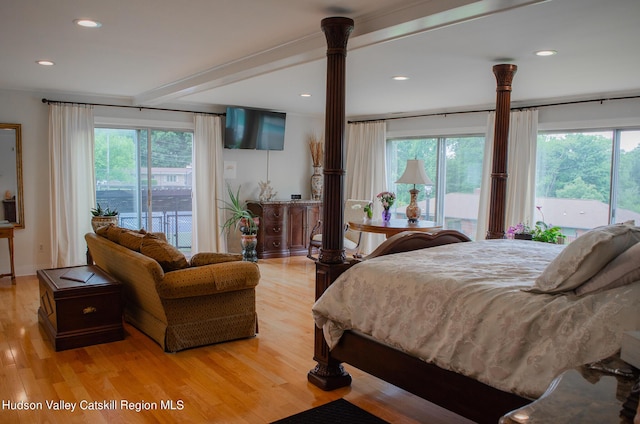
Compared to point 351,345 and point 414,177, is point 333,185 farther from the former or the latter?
point 414,177

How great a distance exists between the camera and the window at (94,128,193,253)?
717cm

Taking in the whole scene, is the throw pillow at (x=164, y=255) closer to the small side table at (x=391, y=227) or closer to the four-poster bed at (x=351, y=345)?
the four-poster bed at (x=351, y=345)

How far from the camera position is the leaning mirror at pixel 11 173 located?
625 centimetres

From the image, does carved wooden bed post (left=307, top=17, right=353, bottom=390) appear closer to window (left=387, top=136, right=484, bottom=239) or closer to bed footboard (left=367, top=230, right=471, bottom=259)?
bed footboard (left=367, top=230, right=471, bottom=259)

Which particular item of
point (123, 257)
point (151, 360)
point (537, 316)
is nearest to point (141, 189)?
point (123, 257)

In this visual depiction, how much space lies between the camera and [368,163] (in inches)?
333

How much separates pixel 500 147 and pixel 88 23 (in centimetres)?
333

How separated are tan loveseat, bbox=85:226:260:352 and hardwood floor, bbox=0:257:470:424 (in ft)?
0.39

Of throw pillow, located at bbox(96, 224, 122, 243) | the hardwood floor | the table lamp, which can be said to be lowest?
the hardwood floor

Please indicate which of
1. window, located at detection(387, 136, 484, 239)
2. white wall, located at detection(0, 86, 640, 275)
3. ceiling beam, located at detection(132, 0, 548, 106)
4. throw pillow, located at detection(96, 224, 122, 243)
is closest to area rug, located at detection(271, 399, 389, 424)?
ceiling beam, located at detection(132, 0, 548, 106)

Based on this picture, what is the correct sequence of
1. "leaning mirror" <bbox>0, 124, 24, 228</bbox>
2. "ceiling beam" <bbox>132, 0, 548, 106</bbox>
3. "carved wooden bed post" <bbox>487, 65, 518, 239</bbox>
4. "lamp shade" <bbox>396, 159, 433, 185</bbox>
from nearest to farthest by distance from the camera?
1. "ceiling beam" <bbox>132, 0, 548, 106</bbox>
2. "carved wooden bed post" <bbox>487, 65, 518, 239</bbox>
3. "lamp shade" <bbox>396, 159, 433, 185</bbox>
4. "leaning mirror" <bbox>0, 124, 24, 228</bbox>

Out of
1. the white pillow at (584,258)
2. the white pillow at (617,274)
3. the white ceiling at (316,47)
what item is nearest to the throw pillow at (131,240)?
the white ceiling at (316,47)

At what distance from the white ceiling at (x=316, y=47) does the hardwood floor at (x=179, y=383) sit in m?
2.26

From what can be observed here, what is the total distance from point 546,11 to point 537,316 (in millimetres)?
1928
